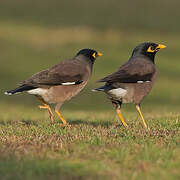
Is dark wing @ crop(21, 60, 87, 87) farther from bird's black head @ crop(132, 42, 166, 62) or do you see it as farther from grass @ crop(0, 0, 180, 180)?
bird's black head @ crop(132, 42, 166, 62)

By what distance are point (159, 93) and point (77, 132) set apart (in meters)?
15.6

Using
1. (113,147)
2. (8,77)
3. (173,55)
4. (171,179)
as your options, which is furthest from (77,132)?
(173,55)

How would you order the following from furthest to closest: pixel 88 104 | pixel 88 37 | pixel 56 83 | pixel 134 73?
pixel 88 37 < pixel 88 104 < pixel 56 83 < pixel 134 73

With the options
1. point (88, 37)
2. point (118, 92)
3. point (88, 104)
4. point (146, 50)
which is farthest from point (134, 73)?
point (88, 37)

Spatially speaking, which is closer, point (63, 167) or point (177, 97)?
point (63, 167)

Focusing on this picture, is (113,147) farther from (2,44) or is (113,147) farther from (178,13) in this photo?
(178,13)

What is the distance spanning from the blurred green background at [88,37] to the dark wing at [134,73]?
35.6ft

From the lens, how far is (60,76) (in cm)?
987

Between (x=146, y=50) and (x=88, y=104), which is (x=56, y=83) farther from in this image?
(x=88, y=104)

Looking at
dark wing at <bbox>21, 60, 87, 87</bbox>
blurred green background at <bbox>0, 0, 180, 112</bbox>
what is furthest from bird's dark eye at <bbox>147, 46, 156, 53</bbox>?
blurred green background at <bbox>0, 0, 180, 112</bbox>

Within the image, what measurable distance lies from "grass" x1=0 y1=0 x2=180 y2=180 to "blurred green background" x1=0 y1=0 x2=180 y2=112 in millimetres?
66

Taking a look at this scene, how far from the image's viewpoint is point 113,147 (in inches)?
257

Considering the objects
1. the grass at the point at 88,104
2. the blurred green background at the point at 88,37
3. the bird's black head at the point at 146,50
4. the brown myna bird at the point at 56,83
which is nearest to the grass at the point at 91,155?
the grass at the point at 88,104

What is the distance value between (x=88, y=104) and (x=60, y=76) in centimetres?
1194
